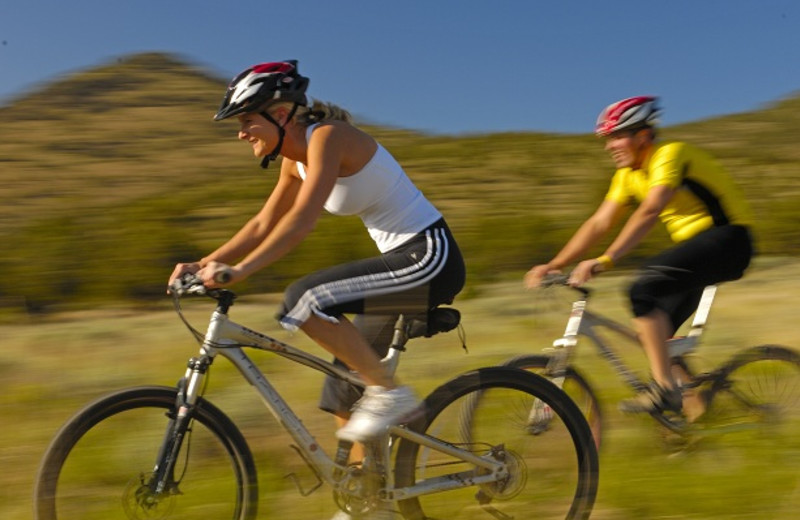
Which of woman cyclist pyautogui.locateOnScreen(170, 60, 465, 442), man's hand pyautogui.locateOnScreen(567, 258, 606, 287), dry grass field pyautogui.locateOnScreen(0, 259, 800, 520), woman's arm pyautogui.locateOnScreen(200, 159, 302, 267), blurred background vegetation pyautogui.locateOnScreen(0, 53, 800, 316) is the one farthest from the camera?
blurred background vegetation pyautogui.locateOnScreen(0, 53, 800, 316)

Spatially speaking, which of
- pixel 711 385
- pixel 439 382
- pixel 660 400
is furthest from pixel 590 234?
pixel 439 382

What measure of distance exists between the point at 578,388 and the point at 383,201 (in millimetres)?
1810

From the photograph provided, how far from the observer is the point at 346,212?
3.76 m

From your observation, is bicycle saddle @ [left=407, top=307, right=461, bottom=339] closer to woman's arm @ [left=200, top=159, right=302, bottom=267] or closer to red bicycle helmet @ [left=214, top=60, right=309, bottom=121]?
woman's arm @ [left=200, top=159, right=302, bottom=267]

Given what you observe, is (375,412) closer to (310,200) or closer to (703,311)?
(310,200)

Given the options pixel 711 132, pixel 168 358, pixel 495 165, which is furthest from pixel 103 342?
pixel 711 132

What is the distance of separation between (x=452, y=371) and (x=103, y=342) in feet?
11.3

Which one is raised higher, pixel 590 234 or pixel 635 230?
pixel 635 230

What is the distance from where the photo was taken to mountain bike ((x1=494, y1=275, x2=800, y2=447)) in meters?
5.01

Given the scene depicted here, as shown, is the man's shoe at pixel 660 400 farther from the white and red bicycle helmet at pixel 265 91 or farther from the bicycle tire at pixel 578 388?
the white and red bicycle helmet at pixel 265 91

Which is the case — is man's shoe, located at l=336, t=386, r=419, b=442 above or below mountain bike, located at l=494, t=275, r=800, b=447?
above

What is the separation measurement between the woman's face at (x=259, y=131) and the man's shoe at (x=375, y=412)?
974 mm

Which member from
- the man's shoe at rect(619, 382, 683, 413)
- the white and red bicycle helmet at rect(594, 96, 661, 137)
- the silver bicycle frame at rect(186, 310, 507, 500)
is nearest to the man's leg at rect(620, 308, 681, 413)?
the man's shoe at rect(619, 382, 683, 413)

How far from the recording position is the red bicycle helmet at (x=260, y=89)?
11.7 feet
